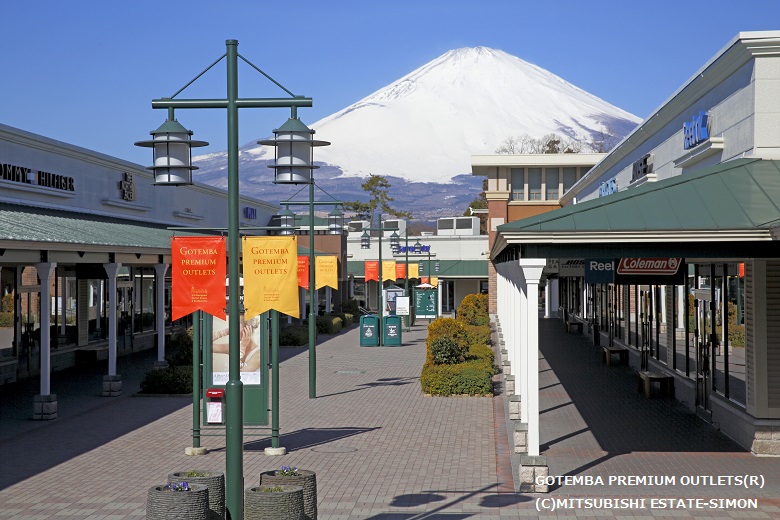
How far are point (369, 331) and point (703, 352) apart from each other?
73.2 ft

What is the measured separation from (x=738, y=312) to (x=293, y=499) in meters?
12.9

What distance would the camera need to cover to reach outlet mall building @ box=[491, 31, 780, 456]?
1404 centimetres

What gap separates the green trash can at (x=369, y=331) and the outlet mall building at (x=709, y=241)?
60.6 feet

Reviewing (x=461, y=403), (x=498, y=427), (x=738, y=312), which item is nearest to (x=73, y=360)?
(x=461, y=403)

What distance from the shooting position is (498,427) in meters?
19.8

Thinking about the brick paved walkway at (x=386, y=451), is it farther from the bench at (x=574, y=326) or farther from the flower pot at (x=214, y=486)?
the bench at (x=574, y=326)

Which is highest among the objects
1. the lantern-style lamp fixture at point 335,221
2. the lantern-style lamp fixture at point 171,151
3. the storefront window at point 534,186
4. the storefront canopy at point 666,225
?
the storefront window at point 534,186

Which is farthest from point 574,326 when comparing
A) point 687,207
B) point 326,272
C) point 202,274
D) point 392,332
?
point 687,207

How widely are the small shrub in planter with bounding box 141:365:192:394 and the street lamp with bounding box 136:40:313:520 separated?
48.0 ft

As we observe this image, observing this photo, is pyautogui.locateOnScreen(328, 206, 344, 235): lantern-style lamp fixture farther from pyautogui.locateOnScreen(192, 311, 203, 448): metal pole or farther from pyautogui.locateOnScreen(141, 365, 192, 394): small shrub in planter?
pyautogui.locateOnScreen(192, 311, 203, 448): metal pole

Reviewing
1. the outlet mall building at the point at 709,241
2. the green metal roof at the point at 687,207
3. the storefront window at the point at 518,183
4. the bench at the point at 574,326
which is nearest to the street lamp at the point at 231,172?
the green metal roof at the point at 687,207

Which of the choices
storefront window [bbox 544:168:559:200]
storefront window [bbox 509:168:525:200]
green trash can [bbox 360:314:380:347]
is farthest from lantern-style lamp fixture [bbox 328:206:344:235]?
storefront window [bbox 544:168:559:200]

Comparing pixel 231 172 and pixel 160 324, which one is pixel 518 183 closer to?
pixel 160 324

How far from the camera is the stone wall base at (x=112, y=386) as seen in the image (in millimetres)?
25438
